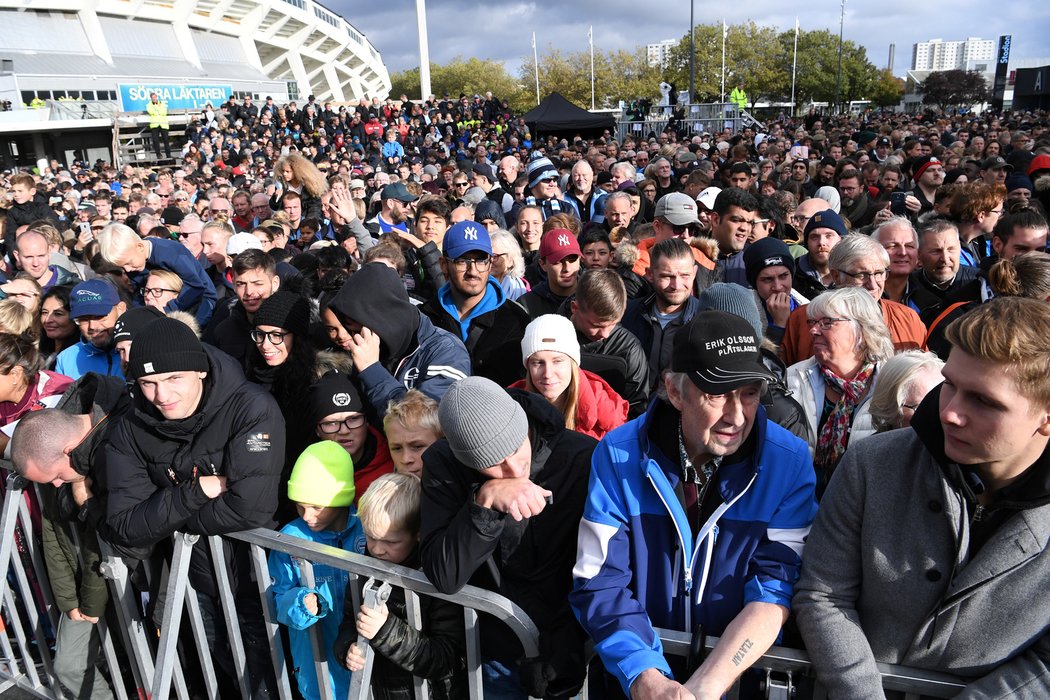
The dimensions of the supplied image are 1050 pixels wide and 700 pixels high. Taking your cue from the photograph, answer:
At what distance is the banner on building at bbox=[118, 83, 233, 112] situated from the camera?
36188mm

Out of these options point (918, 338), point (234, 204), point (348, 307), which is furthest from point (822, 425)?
point (234, 204)

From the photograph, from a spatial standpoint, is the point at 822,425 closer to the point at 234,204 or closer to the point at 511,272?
the point at 511,272

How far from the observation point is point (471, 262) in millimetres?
4152

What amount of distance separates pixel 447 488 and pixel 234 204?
27.9 ft

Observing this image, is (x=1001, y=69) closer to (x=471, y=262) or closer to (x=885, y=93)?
(x=885, y=93)

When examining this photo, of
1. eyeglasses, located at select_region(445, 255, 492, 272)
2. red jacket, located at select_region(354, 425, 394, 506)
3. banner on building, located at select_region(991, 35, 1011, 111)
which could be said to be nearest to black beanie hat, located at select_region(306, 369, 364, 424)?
red jacket, located at select_region(354, 425, 394, 506)

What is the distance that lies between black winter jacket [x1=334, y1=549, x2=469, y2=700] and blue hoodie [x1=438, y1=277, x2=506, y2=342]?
6.47 ft

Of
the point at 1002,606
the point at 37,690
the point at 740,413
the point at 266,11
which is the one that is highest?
the point at 266,11

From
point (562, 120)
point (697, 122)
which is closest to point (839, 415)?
point (562, 120)

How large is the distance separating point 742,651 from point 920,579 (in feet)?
1.54

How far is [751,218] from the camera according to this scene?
215 inches

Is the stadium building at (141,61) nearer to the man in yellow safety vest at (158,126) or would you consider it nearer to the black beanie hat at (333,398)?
the man in yellow safety vest at (158,126)

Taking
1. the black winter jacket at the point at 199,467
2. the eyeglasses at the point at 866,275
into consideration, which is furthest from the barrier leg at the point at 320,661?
the eyeglasses at the point at 866,275

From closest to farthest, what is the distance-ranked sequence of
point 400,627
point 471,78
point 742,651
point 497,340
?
point 742,651 → point 400,627 → point 497,340 → point 471,78
